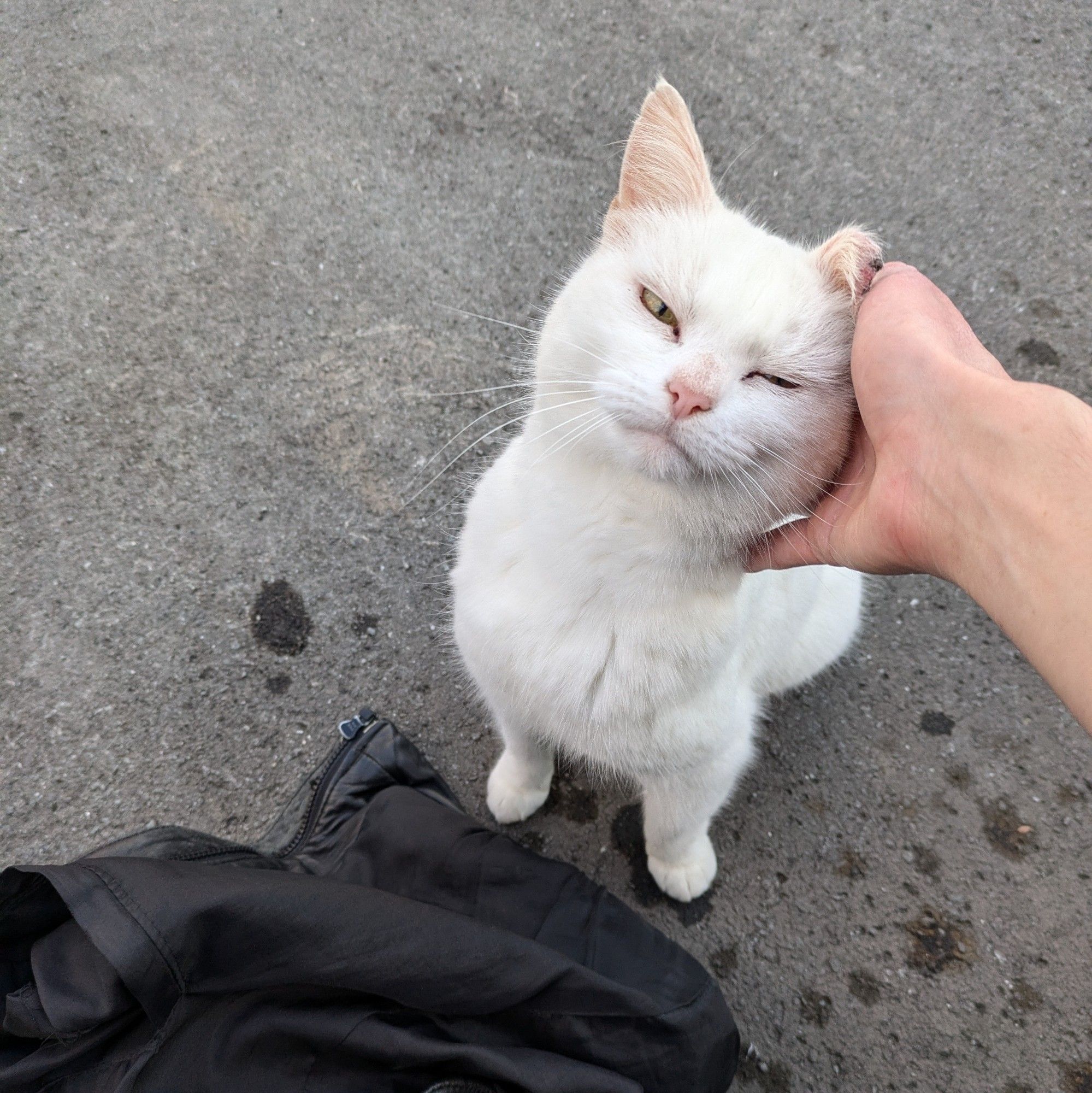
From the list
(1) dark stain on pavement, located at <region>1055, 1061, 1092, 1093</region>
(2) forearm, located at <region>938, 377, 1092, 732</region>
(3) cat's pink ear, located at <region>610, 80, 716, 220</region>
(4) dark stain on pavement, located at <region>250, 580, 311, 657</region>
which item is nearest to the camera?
(2) forearm, located at <region>938, 377, 1092, 732</region>

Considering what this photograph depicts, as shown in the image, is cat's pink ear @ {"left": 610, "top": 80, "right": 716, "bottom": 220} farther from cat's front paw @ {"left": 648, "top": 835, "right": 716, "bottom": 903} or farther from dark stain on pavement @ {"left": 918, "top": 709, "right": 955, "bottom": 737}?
dark stain on pavement @ {"left": 918, "top": 709, "right": 955, "bottom": 737}

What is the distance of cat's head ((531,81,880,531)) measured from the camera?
0.92 m

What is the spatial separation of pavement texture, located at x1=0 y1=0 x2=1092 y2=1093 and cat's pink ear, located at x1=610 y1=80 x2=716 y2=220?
1116mm

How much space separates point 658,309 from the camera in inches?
39.9

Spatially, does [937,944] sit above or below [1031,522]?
below

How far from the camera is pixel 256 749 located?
1.87 meters

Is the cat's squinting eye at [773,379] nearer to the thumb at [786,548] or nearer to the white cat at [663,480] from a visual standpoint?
the white cat at [663,480]

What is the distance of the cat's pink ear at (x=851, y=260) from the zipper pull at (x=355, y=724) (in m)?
1.45

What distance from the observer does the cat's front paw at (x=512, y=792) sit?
1.77 meters

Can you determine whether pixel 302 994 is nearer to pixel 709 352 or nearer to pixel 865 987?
pixel 709 352

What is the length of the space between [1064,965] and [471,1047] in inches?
60.9

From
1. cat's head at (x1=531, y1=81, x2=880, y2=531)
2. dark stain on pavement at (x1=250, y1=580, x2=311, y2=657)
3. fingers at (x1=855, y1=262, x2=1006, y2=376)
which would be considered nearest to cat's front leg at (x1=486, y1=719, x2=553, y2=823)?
dark stain on pavement at (x1=250, y1=580, x2=311, y2=657)

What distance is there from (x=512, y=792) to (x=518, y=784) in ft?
0.09

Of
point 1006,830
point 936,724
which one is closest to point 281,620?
point 936,724
